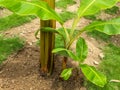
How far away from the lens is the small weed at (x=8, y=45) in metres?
4.01

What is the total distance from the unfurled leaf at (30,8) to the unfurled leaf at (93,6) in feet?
1.18

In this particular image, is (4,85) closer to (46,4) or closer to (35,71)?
(35,71)

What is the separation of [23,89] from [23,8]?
1.08 metres

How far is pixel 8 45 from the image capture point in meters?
4.25

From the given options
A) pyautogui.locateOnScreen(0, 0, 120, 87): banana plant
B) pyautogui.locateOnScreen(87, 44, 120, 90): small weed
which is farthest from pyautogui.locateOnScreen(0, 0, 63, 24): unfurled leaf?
pyautogui.locateOnScreen(87, 44, 120, 90): small weed

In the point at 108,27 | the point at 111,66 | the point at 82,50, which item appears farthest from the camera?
the point at 111,66

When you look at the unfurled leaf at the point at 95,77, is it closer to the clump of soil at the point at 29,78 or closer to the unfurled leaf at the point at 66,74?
the unfurled leaf at the point at 66,74

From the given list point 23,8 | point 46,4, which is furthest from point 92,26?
point 23,8

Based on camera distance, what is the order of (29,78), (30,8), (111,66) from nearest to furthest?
(30,8) < (29,78) < (111,66)

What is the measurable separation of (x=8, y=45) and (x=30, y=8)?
150cm

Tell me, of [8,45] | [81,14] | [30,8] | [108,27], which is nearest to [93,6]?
[81,14]

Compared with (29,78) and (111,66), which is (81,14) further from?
(111,66)

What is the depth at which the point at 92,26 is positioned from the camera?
10.3ft

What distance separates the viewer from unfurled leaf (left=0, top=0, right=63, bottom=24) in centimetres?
282
